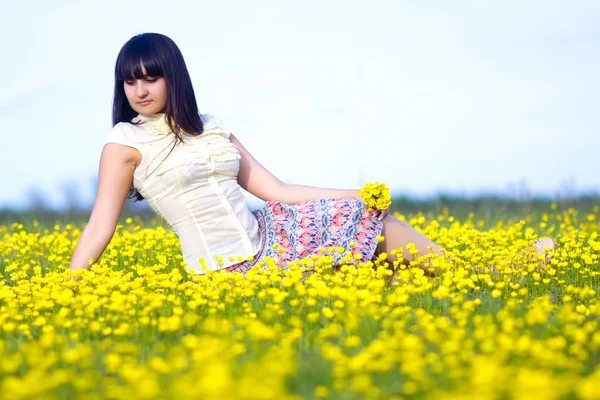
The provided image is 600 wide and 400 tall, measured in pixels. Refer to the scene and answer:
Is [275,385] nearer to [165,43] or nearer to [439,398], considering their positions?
[439,398]

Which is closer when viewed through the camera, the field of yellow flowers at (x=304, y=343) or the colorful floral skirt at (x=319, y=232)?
the field of yellow flowers at (x=304, y=343)

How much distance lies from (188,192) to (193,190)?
0.12 feet

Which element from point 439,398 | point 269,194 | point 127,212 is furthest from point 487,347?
point 127,212

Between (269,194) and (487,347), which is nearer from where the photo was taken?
(487,347)

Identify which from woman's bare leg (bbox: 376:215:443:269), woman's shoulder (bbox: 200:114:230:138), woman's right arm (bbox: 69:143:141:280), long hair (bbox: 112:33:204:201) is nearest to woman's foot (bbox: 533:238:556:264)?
woman's bare leg (bbox: 376:215:443:269)

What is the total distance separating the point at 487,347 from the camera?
9.25 ft

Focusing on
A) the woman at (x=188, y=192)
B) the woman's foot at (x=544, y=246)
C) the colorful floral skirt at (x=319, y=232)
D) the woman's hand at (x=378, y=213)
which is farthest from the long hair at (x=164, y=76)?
the woman's foot at (x=544, y=246)

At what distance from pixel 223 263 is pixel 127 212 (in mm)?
7807

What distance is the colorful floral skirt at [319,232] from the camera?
5.07m

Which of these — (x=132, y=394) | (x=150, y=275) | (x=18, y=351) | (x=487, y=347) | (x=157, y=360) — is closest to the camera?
(x=132, y=394)

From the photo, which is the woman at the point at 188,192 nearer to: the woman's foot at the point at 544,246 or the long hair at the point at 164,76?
the long hair at the point at 164,76

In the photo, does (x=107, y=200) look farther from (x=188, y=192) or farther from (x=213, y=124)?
(x=213, y=124)

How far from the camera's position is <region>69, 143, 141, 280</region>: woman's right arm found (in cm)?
484

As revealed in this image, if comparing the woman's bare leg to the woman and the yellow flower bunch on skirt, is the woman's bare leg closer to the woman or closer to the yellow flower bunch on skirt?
the woman
